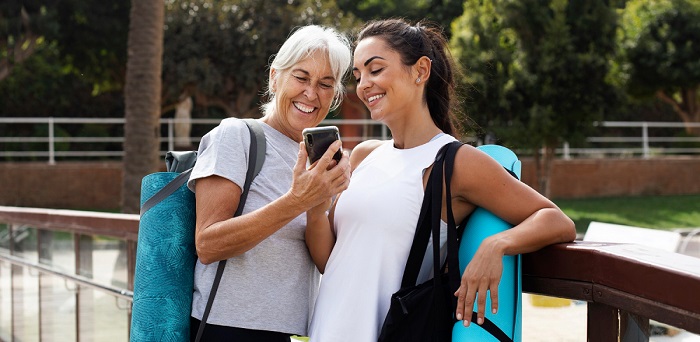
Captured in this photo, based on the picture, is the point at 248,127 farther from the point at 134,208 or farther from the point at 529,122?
the point at 529,122

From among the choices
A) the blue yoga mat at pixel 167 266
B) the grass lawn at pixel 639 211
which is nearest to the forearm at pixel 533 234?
the blue yoga mat at pixel 167 266

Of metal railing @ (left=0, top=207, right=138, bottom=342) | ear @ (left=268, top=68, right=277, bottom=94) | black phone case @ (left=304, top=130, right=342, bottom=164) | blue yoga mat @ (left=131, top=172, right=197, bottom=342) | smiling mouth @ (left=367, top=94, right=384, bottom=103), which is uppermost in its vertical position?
ear @ (left=268, top=68, right=277, bottom=94)

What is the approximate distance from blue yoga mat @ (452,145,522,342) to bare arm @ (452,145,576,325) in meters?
0.03

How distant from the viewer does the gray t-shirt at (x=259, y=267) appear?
7.49ft

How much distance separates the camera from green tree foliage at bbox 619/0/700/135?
80.2 feet

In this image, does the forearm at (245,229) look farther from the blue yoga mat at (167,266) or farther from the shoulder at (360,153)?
the shoulder at (360,153)

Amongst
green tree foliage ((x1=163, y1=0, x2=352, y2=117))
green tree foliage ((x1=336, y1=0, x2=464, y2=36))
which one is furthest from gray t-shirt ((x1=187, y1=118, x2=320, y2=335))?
green tree foliage ((x1=336, y1=0, x2=464, y2=36))

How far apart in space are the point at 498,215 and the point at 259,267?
734 millimetres

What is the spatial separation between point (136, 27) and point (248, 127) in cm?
971

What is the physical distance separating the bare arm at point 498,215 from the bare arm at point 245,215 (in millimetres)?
324

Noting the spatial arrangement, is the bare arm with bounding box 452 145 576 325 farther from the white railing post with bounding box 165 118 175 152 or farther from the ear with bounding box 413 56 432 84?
the white railing post with bounding box 165 118 175 152

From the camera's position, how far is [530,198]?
1.93 meters

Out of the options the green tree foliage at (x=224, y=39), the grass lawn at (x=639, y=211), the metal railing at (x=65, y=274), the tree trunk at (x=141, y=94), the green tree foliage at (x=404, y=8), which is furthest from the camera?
the green tree foliage at (x=404, y=8)

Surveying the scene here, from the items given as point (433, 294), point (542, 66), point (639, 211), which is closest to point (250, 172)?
point (433, 294)
